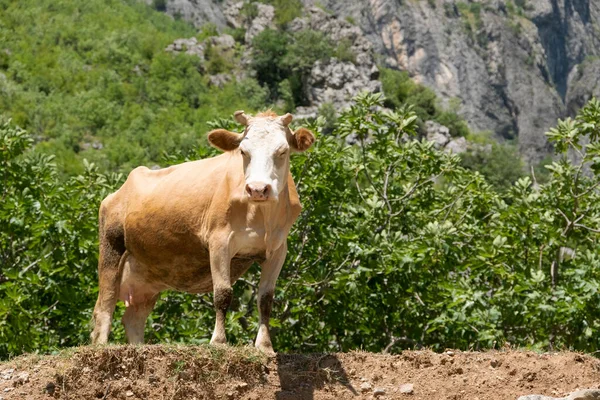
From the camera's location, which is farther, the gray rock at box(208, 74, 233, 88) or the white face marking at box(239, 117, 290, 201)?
the gray rock at box(208, 74, 233, 88)

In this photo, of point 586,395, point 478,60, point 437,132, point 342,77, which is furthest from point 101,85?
point 478,60

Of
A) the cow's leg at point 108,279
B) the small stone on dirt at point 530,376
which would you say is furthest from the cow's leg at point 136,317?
the small stone on dirt at point 530,376

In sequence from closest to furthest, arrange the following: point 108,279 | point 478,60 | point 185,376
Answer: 1. point 185,376
2. point 108,279
3. point 478,60

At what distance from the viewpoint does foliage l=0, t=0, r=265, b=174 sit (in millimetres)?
62475

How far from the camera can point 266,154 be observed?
7164 mm

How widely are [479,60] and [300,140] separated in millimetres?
155582

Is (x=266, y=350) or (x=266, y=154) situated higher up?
(x=266, y=154)

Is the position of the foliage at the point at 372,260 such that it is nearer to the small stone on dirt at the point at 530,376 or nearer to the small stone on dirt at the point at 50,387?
the small stone on dirt at the point at 530,376

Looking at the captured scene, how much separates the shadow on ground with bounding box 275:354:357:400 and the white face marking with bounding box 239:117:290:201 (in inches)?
59.4

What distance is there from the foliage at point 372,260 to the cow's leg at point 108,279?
8.53ft

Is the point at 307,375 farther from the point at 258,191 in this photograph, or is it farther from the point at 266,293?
the point at 258,191

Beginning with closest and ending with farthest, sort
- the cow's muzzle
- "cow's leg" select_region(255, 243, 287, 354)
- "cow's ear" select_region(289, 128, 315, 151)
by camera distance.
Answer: the cow's muzzle < "cow's ear" select_region(289, 128, 315, 151) < "cow's leg" select_region(255, 243, 287, 354)

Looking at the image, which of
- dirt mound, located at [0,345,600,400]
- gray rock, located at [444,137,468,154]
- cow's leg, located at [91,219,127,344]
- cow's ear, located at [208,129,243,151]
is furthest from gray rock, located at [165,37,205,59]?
dirt mound, located at [0,345,600,400]

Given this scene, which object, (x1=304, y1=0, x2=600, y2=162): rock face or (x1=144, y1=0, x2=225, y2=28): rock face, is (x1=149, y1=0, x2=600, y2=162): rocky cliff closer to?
(x1=304, y1=0, x2=600, y2=162): rock face
